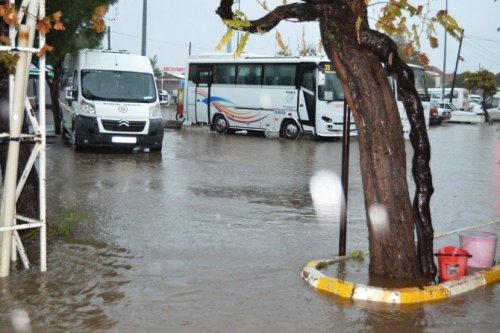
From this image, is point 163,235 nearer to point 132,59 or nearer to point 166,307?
point 166,307

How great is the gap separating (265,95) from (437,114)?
16635 millimetres

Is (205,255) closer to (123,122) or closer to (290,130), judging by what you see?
(123,122)

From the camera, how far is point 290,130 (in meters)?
25.9

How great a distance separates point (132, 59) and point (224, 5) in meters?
12.2

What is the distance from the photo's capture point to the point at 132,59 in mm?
18547

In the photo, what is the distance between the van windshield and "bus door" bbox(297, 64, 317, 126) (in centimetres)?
815

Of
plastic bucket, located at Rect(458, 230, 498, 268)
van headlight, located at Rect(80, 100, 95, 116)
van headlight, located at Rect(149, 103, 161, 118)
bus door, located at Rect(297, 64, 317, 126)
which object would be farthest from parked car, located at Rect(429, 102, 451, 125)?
plastic bucket, located at Rect(458, 230, 498, 268)

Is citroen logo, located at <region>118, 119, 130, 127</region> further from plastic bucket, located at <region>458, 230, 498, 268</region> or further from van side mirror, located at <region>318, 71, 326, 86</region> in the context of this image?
plastic bucket, located at <region>458, 230, 498, 268</region>

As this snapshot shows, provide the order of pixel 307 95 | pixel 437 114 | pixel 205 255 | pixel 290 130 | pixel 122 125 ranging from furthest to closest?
pixel 437 114
pixel 290 130
pixel 307 95
pixel 122 125
pixel 205 255

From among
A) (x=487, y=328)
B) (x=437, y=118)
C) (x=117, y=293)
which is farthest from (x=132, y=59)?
(x=437, y=118)

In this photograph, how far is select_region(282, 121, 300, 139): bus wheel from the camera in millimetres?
25641

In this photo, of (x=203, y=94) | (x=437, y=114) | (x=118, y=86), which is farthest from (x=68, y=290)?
(x=437, y=114)

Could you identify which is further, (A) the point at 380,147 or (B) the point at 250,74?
(B) the point at 250,74

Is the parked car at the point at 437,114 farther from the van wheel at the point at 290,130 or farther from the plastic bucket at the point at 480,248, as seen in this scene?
the plastic bucket at the point at 480,248
